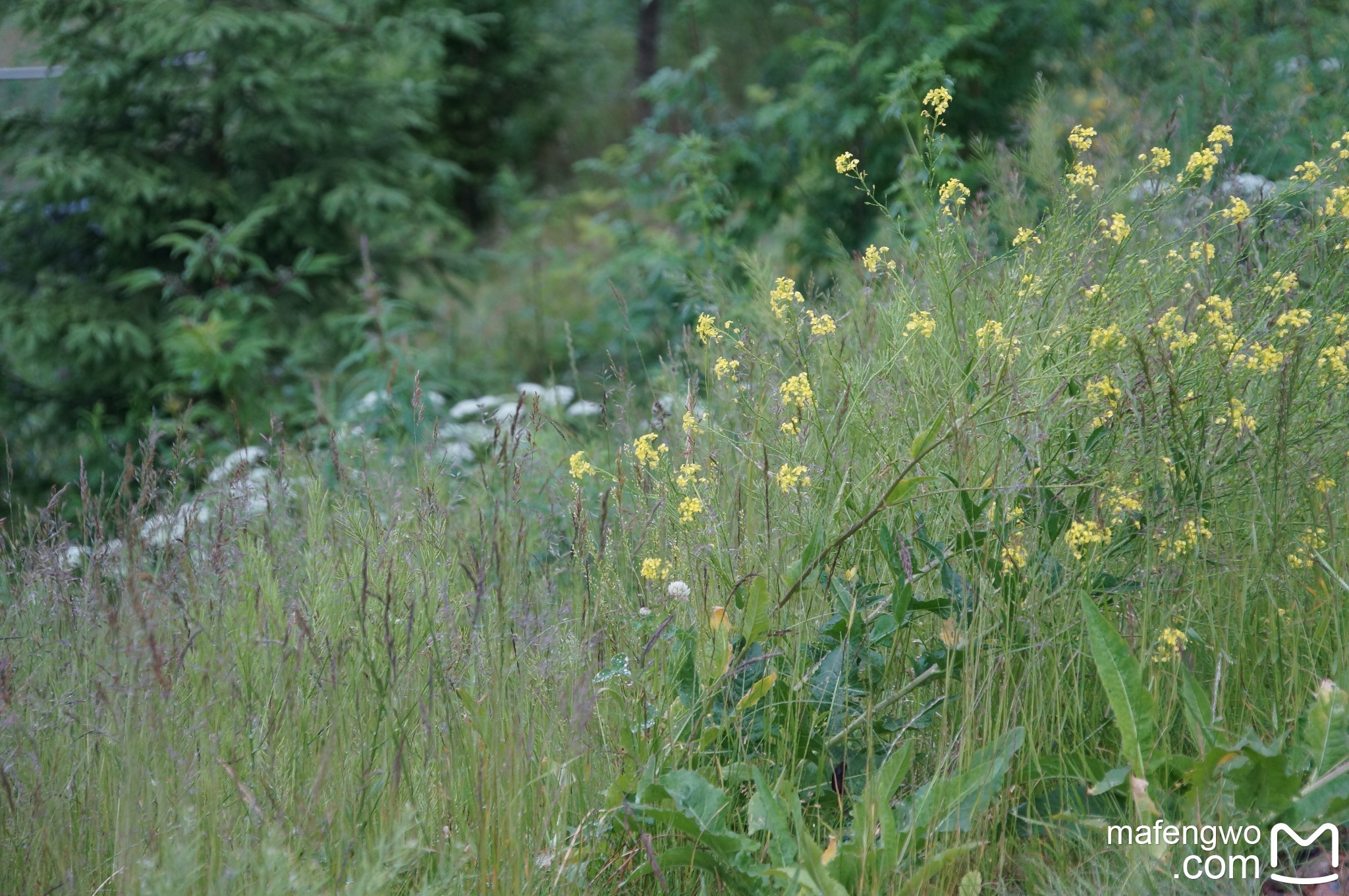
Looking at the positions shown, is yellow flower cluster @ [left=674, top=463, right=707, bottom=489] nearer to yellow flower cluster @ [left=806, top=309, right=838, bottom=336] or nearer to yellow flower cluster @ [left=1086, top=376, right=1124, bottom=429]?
yellow flower cluster @ [left=806, top=309, right=838, bottom=336]

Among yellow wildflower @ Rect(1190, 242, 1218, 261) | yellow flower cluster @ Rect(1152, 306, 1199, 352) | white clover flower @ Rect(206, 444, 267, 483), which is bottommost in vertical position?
white clover flower @ Rect(206, 444, 267, 483)

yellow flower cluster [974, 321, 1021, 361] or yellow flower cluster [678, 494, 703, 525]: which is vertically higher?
yellow flower cluster [974, 321, 1021, 361]

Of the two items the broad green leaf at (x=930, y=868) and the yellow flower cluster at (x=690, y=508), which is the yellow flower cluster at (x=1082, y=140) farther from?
the broad green leaf at (x=930, y=868)

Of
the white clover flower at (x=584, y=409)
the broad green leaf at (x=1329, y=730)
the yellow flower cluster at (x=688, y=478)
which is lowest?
the white clover flower at (x=584, y=409)

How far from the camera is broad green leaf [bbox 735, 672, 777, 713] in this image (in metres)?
1.93

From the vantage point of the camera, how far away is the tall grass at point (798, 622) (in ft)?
6.05

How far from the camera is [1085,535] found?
1918 millimetres

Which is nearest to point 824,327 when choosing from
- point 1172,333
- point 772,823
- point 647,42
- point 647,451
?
point 647,451

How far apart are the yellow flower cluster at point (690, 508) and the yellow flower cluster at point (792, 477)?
0.18 m

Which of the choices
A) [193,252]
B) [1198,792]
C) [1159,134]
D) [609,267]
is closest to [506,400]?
[609,267]

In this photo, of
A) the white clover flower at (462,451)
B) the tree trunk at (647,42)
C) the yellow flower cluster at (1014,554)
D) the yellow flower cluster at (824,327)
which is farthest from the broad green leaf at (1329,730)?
the tree trunk at (647,42)
